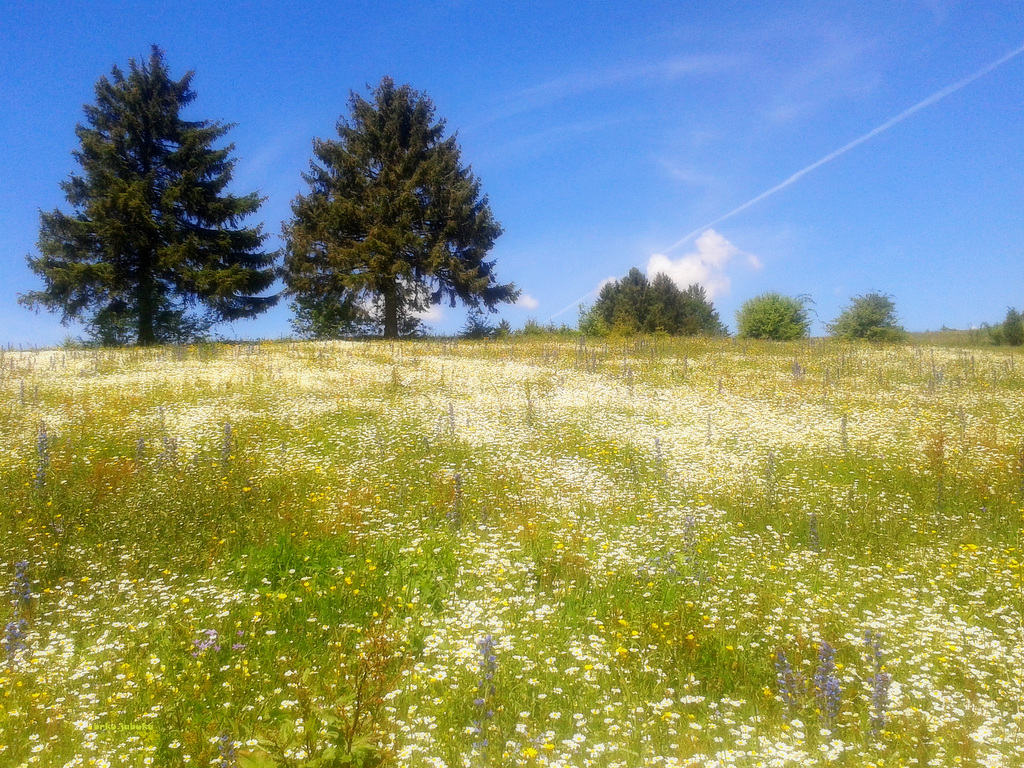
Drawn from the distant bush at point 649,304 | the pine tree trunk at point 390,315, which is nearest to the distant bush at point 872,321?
the distant bush at point 649,304

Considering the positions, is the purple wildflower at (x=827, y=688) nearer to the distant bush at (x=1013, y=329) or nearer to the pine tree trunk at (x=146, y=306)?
the pine tree trunk at (x=146, y=306)

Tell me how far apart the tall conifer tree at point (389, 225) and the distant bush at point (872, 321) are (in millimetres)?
18282

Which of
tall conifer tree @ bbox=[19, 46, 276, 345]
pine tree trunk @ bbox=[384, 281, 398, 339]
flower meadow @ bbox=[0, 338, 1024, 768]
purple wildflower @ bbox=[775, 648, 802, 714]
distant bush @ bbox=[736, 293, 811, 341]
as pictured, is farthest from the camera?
distant bush @ bbox=[736, 293, 811, 341]

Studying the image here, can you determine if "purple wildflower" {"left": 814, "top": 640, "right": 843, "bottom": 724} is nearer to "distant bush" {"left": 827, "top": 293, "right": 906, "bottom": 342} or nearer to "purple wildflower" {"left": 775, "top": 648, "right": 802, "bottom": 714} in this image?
"purple wildflower" {"left": 775, "top": 648, "right": 802, "bottom": 714}

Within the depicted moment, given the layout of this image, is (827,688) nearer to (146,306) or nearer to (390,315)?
(390,315)

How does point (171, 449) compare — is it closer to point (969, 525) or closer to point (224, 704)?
point (224, 704)

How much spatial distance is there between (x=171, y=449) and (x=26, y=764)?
610 cm

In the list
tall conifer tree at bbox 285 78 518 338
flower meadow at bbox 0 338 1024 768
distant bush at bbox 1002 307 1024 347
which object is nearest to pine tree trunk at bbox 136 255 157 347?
tall conifer tree at bbox 285 78 518 338

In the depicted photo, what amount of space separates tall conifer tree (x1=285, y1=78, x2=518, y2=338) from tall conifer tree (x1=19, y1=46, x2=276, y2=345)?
9.16 feet

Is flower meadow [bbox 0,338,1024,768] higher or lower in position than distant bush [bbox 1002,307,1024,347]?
lower

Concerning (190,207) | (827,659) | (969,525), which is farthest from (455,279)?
(827,659)

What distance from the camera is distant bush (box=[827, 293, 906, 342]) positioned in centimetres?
3045

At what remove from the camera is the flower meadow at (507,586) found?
3607mm

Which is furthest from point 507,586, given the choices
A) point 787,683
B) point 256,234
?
point 256,234
